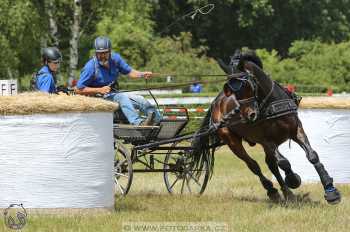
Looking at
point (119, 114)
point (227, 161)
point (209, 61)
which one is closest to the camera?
point (119, 114)

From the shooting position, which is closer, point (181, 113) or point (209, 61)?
point (181, 113)

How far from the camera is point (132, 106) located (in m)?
12.0

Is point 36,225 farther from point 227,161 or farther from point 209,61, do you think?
point 209,61

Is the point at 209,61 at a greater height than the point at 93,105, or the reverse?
the point at 93,105

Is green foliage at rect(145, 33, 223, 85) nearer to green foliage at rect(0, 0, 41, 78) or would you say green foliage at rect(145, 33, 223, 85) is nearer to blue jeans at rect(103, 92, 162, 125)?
green foliage at rect(0, 0, 41, 78)

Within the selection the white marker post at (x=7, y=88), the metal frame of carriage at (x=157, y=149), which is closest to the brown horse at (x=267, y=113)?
the metal frame of carriage at (x=157, y=149)

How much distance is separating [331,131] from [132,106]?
9.46 feet

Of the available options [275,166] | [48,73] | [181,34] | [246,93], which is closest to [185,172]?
[275,166]

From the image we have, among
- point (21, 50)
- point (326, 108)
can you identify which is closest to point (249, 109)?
point (326, 108)

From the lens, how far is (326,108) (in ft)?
42.4

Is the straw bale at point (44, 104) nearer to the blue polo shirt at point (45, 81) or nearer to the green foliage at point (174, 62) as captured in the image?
the blue polo shirt at point (45, 81)

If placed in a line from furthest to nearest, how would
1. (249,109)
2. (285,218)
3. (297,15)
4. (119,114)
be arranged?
(297,15), (119,114), (249,109), (285,218)

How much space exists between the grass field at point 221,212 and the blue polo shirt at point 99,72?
1548 mm

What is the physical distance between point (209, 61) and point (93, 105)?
31171 millimetres
